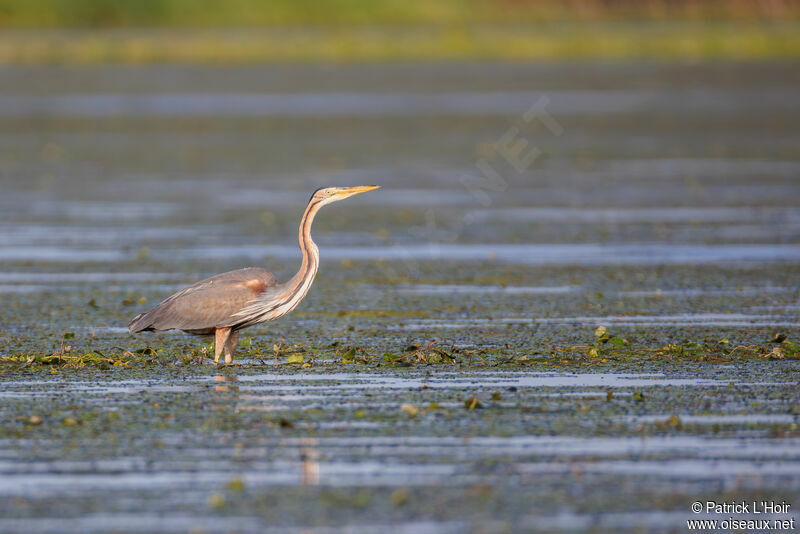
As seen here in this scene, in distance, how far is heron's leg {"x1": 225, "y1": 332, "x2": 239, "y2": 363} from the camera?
406 inches

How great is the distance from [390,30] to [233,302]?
49833 mm

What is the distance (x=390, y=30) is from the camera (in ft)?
194

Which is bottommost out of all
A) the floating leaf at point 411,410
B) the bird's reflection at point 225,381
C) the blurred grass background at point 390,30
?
the floating leaf at point 411,410

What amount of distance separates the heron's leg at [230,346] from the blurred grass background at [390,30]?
38955mm

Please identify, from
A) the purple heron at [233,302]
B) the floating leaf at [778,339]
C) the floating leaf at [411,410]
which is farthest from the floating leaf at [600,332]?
the floating leaf at [411,410]

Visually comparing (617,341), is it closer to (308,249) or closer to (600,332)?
(600,332)

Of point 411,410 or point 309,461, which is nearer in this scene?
point 309,461

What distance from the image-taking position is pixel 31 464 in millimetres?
7559

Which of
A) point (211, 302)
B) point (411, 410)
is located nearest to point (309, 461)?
point (411, 410)

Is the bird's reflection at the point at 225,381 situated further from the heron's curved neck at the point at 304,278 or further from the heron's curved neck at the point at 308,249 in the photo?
the heron's curved neck at the point at 308,249

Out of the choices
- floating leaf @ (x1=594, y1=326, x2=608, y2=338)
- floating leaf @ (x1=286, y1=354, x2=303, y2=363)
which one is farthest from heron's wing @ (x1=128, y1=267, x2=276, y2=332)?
floating leaf @ (x1=594, y1=326, x2=608, y2=338)

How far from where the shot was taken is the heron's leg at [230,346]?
1032 cm

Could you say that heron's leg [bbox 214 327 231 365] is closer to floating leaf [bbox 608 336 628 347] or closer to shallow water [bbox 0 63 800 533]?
shallow water [bbox 0 63 800 533]

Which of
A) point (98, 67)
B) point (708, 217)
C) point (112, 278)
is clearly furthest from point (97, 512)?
point (98, 67)
